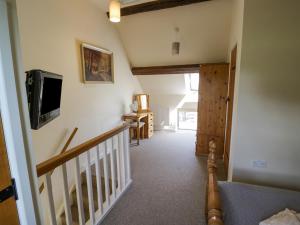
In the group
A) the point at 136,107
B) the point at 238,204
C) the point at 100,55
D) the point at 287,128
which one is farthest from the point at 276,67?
the point at 136,107

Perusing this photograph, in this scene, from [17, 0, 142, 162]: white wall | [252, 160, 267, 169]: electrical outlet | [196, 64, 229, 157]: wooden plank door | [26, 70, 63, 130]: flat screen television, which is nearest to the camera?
[26, 70, 63, 130]: flat screen television

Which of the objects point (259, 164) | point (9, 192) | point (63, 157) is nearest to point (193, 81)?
point (259, 164)

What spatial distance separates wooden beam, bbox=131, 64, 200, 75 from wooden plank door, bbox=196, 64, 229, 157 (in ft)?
2.78

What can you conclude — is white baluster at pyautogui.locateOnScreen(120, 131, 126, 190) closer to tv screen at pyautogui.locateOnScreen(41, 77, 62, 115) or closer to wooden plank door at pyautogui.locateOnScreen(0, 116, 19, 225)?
tv screen at pyautogui.locateOnScreen(41, 77, 62, 115)

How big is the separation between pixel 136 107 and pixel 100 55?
175 centimetres

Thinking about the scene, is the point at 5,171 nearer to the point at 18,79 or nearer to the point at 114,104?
the point at 18,79

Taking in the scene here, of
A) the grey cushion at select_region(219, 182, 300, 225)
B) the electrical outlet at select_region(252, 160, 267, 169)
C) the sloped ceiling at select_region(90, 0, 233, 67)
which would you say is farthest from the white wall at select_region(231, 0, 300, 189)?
the sloped ceiling at select_region(90, 0, 233, 67)

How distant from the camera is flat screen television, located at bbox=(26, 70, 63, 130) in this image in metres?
1.14

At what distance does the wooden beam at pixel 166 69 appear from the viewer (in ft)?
13.7

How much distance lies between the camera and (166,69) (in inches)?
A: 172

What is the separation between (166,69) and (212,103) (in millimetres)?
1563

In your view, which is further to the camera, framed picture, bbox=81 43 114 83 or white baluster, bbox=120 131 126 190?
framed picture, bbox=81 43 114 83

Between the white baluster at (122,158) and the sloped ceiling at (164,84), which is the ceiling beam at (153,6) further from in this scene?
the white baluster at (122,158)

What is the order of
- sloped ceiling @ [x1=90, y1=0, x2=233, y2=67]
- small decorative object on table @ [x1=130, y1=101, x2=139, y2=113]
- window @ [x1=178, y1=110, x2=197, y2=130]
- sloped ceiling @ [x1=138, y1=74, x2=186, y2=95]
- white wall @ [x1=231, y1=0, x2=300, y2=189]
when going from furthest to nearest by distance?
window @ [x1=178, y1=110, x2=197, y2=130], sloped ceiling @ [x1=138, y1=74, x2=186, y2=95], small decorative object on table @ [x1=130, y1=101, x2=139, y2=113], sloped ceiling @ [x1=90, y1=0, x2=233, y2=67], white wall @ [x1=231, y1=0, x2=300, y2=189]
